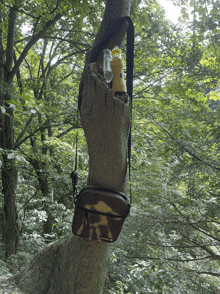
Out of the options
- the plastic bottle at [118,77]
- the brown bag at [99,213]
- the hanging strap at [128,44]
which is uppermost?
the hanging strap at [128,44]

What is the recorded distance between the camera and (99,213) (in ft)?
3.67

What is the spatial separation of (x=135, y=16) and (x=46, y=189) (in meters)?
5.76

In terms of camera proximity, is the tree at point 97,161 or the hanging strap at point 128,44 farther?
the hanging strap at point 128,44

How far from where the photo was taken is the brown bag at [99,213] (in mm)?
1084

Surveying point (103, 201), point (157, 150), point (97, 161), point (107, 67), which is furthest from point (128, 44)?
point (157, 150)

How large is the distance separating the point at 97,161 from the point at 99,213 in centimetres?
29

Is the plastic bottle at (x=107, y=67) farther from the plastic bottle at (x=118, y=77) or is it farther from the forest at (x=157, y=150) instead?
the forest at (x=157, y=150)

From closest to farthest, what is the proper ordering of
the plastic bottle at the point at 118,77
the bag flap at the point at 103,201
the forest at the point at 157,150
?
the bag flap at the point at 103,201 → the plastic bottle at the point at 118,77 → the forest at the point at 157,150

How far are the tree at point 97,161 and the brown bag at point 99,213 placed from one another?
9 centimetres

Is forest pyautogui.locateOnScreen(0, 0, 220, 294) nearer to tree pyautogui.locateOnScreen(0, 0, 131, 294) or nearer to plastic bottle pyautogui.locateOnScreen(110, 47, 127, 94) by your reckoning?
tree pyautogui.locateOnScreen(0, 0, 131, 294)

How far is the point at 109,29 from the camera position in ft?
4.65

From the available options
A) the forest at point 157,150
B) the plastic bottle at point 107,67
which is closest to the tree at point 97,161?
the plastic bottle at point 107,67

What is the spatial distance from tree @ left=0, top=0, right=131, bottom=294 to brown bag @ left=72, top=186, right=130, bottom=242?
9 centimetres

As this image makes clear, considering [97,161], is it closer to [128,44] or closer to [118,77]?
[118,77]
